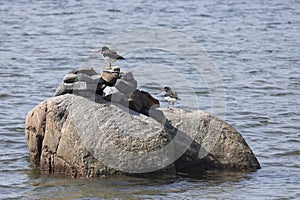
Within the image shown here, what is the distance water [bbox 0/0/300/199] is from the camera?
978 cm

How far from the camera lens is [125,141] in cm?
977

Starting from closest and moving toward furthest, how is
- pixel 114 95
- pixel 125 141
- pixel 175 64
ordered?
pixel 125 141 < pixel 114 95 < pixel 175 64

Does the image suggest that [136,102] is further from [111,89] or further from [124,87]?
[111,89]

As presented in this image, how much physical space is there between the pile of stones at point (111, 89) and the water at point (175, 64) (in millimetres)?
1261

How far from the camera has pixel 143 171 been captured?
9.88m

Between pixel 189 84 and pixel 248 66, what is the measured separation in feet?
10.4

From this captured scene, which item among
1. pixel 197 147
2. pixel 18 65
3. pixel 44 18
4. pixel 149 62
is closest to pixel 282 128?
pixel 197 147

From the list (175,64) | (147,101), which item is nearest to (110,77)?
(147,101)

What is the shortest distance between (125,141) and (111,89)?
98 cm

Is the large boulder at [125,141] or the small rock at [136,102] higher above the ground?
the small rock at [136,102]

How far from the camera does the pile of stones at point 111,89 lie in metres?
10.3

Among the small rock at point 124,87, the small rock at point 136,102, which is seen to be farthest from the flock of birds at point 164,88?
the small rock at point 124,87

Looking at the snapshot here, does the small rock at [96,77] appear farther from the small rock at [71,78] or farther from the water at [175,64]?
the water at [175,64]

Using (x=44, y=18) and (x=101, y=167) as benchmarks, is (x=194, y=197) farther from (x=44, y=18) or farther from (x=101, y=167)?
(x=44, y=18)
